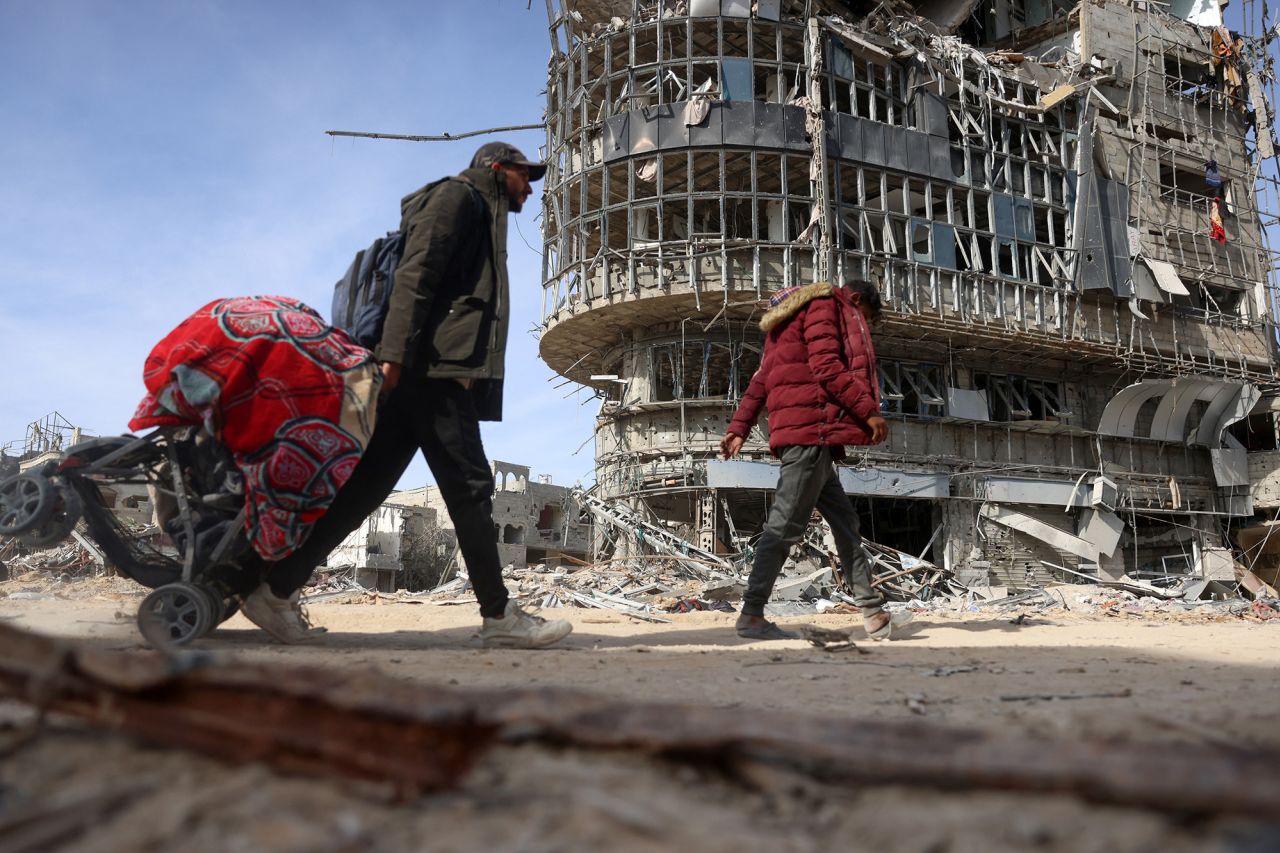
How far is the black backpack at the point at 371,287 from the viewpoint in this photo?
3.66 meters

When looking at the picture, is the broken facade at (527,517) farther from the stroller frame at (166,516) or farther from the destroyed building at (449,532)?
the stroller frame at (166,516)

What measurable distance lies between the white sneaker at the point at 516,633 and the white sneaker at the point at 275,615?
76 centimetres

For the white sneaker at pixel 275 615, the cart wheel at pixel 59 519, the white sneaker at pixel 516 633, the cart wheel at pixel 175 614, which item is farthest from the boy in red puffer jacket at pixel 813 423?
the cart wheel at pixel 59 519

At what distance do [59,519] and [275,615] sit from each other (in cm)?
87

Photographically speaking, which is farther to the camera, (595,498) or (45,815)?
(595,498)

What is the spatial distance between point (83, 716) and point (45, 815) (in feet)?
0.66

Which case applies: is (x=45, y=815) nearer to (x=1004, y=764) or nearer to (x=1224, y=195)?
(x=1004, y=764)

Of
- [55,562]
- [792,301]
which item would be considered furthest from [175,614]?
[55,562]

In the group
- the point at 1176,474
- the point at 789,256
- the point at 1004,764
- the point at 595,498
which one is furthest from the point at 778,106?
the point at 1004,764

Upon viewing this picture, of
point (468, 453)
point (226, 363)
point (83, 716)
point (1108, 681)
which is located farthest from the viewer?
point (468, 453)

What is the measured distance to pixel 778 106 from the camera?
58.7 ft

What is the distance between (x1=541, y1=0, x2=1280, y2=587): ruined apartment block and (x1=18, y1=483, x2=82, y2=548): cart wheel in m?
13.6

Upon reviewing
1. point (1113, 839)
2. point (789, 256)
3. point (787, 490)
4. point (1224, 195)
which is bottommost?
point (1113, 839)

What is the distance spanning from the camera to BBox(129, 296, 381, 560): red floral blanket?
3158mm
